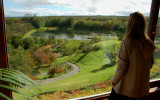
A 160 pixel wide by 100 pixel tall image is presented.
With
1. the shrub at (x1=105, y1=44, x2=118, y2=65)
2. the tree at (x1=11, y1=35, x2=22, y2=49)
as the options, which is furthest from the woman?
the tree at (x1=11, y1=35, x2=22, y2=49)

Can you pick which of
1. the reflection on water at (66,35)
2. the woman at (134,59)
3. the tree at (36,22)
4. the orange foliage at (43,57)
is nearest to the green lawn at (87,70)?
the orange foliage at (43,57)

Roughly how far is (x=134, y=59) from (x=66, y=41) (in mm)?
969

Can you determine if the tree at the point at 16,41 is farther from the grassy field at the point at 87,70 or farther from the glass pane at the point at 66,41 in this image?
the grassy field at the point at 87,70

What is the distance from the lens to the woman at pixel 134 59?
4.18ft

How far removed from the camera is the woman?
128 centimetres

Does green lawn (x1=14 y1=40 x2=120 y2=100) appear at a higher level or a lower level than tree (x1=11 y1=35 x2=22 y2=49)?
lower

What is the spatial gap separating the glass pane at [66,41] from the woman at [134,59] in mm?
746

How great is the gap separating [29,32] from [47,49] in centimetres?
31

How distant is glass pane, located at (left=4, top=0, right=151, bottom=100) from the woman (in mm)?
746

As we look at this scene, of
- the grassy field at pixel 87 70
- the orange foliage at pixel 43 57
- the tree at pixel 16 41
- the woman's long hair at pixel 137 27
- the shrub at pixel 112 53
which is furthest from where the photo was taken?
the shrub at pixel 112 53

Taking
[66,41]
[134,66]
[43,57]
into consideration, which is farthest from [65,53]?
[134,66]

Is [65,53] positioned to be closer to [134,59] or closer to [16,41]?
[16,41]

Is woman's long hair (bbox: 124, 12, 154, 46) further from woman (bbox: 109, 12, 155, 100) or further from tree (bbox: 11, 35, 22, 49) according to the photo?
tree (bbox: 11, 35, 22, 49)

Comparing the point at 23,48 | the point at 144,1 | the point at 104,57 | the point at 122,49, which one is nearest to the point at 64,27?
the point at 23,48
